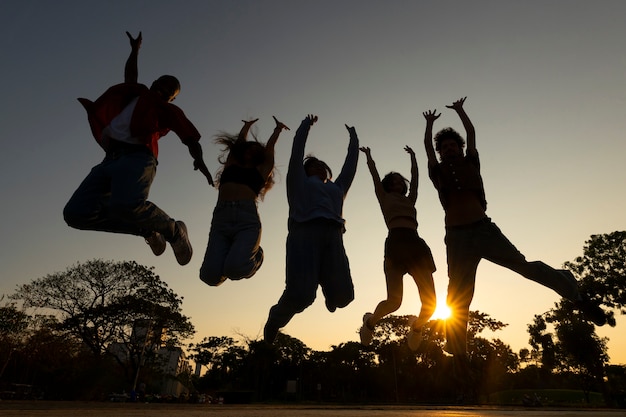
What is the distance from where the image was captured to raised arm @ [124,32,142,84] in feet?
13.8

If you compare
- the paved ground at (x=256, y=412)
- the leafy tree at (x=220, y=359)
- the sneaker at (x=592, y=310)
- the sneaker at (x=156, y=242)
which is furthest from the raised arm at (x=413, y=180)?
the leafy tree at (x=220, y=359)

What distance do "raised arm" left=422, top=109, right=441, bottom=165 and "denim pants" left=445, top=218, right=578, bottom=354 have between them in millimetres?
976

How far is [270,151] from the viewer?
5.09m

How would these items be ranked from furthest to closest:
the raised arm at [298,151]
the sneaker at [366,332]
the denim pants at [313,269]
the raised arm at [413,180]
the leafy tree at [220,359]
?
the leafy tree at [220,359]
the sneaker at [366,332]
the raised arm at [413,180]
the raised arm at [298,151]
the denim pants at [313,269]

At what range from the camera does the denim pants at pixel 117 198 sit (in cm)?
366

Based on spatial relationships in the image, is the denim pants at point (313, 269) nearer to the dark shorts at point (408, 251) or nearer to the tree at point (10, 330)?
the dark shorts at point (408, 251)

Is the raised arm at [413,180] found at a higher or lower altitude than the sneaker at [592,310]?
higher

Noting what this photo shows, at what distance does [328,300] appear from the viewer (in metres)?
4.20

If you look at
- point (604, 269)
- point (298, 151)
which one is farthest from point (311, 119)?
point (604, 269)

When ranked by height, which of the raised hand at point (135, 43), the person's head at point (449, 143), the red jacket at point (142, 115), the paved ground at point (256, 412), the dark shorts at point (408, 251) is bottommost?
the paved ground at point (256, 412)

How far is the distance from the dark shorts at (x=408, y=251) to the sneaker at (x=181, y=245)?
2.40m

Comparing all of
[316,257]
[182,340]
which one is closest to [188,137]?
[316,257]

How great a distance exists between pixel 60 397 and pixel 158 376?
24.1 feet

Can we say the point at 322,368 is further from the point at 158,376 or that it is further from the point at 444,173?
the point at 444,173
